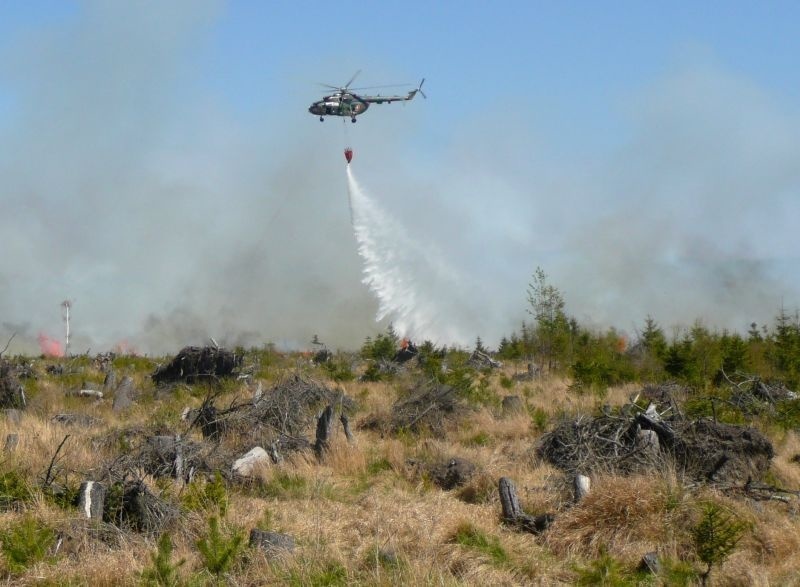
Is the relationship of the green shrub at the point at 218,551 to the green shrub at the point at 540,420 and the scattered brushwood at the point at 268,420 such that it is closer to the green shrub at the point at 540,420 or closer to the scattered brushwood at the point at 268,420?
the scattered brushwood at the point at 268,420

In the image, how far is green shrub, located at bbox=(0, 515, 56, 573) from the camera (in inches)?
268

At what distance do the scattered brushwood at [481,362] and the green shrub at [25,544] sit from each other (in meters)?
19.9

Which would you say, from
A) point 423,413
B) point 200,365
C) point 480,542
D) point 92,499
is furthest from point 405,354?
point 480,542

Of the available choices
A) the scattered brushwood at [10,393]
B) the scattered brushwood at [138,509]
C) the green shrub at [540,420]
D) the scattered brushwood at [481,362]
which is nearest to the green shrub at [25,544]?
the scattered brushwood at [138,509]

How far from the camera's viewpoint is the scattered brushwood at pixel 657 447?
33.9ft

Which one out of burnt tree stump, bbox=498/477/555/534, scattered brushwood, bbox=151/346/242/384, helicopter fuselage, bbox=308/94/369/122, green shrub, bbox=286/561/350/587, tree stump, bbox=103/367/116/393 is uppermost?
helicopter fuselage, bbox=308/94/369/122

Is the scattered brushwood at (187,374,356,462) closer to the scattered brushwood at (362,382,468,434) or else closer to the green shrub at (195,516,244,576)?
the scattered brushwood at (362,382,468,434)

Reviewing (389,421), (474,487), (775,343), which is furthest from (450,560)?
(775,343)

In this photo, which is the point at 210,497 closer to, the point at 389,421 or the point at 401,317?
the point at 389,421

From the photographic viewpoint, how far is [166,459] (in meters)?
10.4

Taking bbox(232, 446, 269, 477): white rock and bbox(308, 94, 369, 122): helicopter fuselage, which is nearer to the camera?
bbox(232, 446, 269, 477): white rock

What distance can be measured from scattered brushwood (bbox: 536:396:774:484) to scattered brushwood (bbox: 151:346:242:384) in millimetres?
11586

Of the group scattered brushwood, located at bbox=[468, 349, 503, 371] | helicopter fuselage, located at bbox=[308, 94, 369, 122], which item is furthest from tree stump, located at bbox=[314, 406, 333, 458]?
helicopter fuselage, located at bbox=[308, 94, 369, 122]

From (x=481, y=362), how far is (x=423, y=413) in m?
14.1
